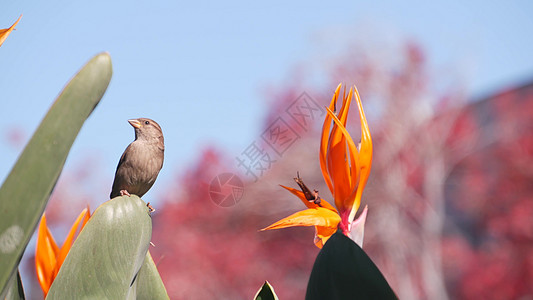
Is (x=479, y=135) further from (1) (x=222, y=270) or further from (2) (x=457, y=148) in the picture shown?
(1) (x=222, y=270)

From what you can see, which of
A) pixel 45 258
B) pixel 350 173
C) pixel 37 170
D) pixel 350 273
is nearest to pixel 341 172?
pixel 350 173

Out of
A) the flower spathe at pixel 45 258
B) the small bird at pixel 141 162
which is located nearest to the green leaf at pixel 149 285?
the small bird at pixel 141 162

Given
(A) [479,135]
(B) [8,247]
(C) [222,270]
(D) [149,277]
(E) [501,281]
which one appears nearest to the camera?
(B) [8,247]

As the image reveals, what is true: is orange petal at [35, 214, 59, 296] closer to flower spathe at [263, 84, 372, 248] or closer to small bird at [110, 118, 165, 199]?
small bird at [110, 118, 165, 199]

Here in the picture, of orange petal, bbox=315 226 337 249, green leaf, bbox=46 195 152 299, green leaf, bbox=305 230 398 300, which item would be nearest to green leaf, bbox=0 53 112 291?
green leaf, bbox=46 195 152 299

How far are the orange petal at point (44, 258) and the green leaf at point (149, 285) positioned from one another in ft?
0.77

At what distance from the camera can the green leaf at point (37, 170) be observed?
432 millimetres

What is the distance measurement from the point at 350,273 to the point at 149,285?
11.1 inches

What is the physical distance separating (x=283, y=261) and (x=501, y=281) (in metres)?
1.64

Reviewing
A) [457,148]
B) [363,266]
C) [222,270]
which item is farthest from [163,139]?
[457,148]

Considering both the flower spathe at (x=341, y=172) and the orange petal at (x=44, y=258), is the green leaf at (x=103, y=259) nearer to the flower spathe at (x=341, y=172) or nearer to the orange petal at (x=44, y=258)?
the flower spathe at (x=341, y=172)

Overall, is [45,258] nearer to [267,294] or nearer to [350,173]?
[267,294]

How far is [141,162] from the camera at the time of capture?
72 centimetres

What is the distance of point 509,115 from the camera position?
189 inches
